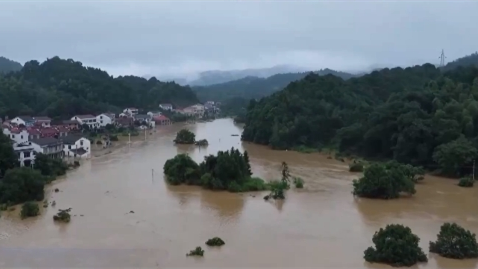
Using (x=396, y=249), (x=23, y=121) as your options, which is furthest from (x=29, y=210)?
(x=23, y=121)

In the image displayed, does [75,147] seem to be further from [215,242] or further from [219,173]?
[215,242]

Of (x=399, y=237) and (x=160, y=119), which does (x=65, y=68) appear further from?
(x=399, y=237)

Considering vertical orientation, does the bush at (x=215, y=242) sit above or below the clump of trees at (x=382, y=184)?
below

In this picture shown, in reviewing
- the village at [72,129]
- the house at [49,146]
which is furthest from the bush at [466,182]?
Answer: the house at [49,146]

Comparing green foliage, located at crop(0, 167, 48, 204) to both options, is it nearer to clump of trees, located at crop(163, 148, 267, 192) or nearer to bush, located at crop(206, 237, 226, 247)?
clump of trees, located at crop(163, 148, 267, 192)

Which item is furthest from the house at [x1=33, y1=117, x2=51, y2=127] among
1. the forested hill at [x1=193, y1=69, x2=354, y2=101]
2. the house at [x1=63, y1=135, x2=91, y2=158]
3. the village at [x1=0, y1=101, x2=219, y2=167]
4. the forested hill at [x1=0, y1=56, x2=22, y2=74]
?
the forested hill at [x1=0, y1=56, x2=22, y2=74]

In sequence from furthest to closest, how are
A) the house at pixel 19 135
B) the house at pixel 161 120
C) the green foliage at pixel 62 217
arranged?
the house at pixel 161 120 → the house at pixel 19 135 → the green foliage at pixel 62 217

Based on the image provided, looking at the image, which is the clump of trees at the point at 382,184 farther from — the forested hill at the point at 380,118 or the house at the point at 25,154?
the house at the point at 25,154
